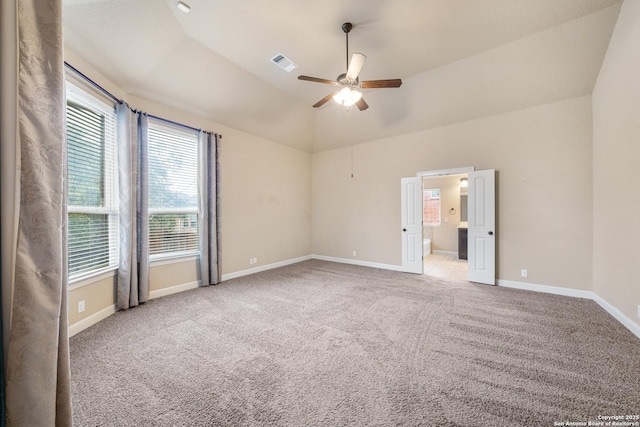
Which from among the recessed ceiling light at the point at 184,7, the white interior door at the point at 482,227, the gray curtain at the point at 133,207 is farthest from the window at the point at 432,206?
the gray curtain at the point at 133,207

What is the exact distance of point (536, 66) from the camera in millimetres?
3324

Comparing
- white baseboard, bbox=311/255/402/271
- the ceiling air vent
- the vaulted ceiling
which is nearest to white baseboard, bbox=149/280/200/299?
the vaulted ceiling

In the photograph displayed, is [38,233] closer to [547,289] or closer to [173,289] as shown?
[173,289]

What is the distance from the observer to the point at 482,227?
4.25 metres

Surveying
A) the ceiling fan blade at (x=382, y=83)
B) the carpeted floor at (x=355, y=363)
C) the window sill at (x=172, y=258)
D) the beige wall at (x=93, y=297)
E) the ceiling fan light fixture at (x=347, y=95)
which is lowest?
the carpeted floor at (x=355, y=363)

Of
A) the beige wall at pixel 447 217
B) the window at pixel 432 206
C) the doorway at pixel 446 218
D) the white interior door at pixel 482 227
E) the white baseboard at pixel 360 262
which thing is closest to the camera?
the white interior door at pixel 482 227

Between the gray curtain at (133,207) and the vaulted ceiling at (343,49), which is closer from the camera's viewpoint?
the vaulted ceiling at (343,49)

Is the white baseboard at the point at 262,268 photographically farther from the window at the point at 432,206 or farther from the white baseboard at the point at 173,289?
the window at the point at 432,206

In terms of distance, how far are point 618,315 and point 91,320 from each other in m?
6.10

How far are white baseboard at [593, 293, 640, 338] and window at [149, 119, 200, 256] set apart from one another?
5.69 m

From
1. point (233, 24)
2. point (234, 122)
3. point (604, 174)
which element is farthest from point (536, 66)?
point (234, 122)

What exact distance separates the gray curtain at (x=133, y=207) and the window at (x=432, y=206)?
733 centimetres

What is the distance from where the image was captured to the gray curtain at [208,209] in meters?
4.06

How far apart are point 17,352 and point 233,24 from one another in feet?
11.1
